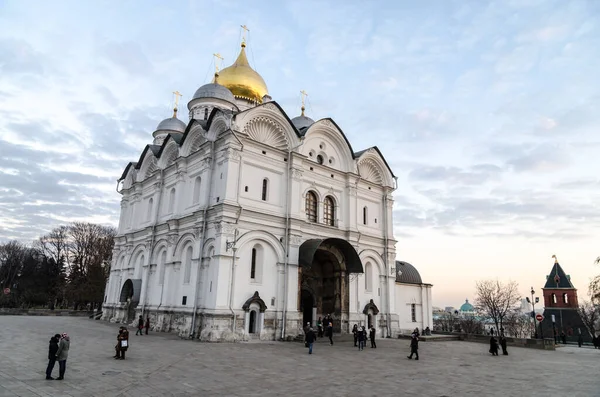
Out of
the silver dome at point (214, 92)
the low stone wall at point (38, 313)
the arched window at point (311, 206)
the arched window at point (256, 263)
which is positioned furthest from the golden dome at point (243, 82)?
the low stone wall at point (38, 313)

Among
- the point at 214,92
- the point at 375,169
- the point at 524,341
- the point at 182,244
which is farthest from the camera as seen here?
the point at 214,92

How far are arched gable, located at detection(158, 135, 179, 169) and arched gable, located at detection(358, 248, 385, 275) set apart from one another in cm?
1445

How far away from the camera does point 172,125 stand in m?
35.2

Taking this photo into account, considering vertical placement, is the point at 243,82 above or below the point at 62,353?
above

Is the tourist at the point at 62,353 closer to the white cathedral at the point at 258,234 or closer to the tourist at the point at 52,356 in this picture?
the tourist at the point at 52,356

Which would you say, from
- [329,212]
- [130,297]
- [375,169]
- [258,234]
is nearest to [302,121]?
[375,169]

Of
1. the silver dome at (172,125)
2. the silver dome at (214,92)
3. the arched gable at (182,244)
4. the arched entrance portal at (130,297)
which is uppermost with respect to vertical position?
the silver dome at (214,92)

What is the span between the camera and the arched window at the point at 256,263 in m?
21.6

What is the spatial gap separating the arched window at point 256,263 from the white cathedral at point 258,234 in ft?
0.18

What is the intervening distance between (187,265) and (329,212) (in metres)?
9.45

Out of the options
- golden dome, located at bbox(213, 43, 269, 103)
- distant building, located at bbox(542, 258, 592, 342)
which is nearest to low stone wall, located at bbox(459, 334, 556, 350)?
golden dome, located at bbox(213, 43, 269, 103)

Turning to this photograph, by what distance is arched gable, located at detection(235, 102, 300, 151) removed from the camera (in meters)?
23.2

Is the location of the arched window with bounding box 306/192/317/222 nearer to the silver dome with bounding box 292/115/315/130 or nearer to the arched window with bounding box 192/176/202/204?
the arched window with bounding box 192/176/202/204

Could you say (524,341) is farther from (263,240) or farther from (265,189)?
(265,189)
